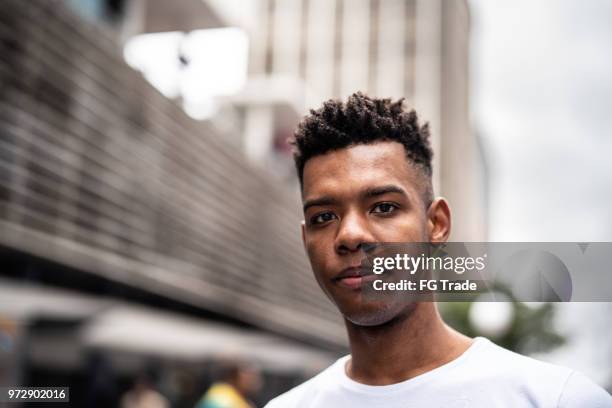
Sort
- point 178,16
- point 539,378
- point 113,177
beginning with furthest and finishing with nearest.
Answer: point 178,16, point 113,177, point 539,378

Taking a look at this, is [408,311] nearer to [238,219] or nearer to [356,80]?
[238,219]

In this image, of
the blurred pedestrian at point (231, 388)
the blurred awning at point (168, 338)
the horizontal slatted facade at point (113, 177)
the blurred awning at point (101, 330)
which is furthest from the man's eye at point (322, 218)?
the horizontal slatted facade at point (113, 177)

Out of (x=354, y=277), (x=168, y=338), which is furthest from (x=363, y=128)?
(x=168, y=338)

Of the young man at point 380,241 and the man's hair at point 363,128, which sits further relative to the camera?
the man's hair at point 363,128

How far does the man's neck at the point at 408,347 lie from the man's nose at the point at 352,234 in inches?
8.3

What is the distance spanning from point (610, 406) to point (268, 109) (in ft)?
117

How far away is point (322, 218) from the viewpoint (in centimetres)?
159

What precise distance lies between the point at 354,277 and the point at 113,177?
12.6 metres

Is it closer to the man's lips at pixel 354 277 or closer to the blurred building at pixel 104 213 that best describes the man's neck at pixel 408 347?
the man's lips at pixel 354 277

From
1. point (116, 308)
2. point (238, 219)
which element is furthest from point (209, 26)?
point (116, 308)

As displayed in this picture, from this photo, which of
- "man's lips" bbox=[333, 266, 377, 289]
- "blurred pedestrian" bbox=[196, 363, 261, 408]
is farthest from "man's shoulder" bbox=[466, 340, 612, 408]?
"blurred pedestrian" bbox=[196, 363, 261, 408]

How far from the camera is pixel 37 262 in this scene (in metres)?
11.6

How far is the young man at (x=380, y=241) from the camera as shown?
58.4 inches

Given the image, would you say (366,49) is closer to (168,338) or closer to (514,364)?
(168,338)
